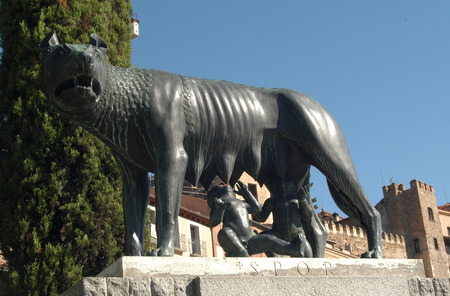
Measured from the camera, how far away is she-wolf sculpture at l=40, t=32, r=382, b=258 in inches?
222

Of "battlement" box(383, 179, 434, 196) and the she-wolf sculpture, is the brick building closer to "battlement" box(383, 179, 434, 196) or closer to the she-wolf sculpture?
"battlement" box(383, 179, 434, 196)

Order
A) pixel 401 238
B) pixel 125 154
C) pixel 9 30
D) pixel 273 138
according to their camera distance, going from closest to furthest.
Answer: pixel 125 154
pixel 273 138
pixel 9 30
pixel 401 238

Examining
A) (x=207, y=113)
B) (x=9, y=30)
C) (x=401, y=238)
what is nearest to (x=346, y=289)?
(x=207, y=113)

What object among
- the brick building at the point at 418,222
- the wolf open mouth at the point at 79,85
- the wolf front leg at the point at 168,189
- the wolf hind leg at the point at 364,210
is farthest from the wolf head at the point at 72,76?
the brick building at the point at 418,222

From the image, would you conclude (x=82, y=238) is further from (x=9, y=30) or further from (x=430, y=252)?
(x=430, y=252)

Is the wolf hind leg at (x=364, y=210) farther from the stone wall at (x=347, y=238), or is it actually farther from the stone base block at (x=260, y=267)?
the stone wall at (x=347, y=238)

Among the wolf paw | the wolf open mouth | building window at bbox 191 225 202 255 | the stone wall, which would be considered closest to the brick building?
the stone wall

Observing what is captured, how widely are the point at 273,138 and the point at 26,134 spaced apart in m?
8.57

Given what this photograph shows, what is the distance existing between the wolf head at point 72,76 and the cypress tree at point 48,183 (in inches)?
301

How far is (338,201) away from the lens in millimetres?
6742

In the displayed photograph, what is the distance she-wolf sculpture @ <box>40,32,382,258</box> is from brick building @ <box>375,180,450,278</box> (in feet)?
198

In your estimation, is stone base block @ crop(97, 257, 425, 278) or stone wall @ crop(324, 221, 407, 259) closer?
stone base block @ crop(97, 257, 425, 278)

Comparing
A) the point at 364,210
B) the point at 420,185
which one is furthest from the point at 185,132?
the point at 420,185

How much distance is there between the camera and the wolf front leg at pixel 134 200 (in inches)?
247
